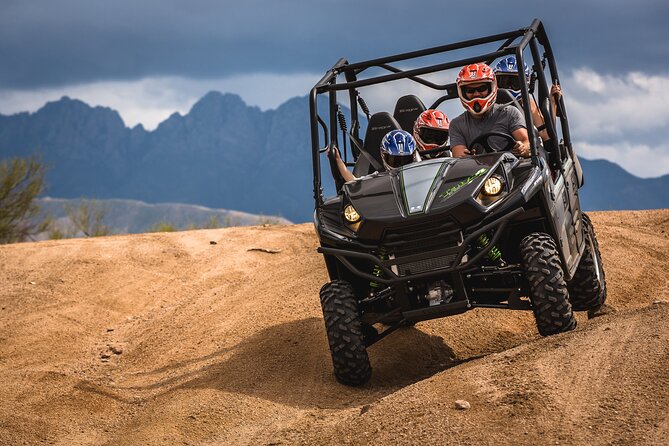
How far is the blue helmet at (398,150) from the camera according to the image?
28.8 feet

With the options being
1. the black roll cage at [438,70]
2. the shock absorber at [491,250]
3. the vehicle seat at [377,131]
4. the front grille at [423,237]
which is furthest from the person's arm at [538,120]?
the front grille at [423,237]

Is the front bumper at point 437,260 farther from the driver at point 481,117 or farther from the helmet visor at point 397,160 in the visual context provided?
the helmet visor at point 397,160

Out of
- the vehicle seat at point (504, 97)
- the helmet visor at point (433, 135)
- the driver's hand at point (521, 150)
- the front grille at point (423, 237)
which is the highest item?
the vehicle seat at point (504, 97)

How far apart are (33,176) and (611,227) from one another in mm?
24444

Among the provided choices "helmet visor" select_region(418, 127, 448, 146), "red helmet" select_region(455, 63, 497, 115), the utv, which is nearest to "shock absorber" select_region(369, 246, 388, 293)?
the utv

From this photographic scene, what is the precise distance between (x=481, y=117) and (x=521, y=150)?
2.28 ft

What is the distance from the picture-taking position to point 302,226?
16781mm

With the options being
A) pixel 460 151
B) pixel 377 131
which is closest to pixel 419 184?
pixel 460 151

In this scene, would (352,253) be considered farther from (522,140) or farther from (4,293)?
(4,293)

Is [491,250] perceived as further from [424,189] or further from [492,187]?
[424,189]

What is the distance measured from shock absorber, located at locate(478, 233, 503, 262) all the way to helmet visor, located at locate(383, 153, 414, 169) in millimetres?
1268

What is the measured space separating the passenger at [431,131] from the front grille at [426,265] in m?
2.81

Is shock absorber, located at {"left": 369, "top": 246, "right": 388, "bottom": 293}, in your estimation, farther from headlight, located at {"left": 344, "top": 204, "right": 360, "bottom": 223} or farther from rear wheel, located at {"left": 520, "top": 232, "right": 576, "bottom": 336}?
rear wheel, located at {"left": 520, "top": 232, "right": 576, "bottom": 336}

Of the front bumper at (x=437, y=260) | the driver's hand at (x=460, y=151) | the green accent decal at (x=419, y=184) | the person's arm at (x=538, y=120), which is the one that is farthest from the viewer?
the person's arm at (x=538, y=120)
